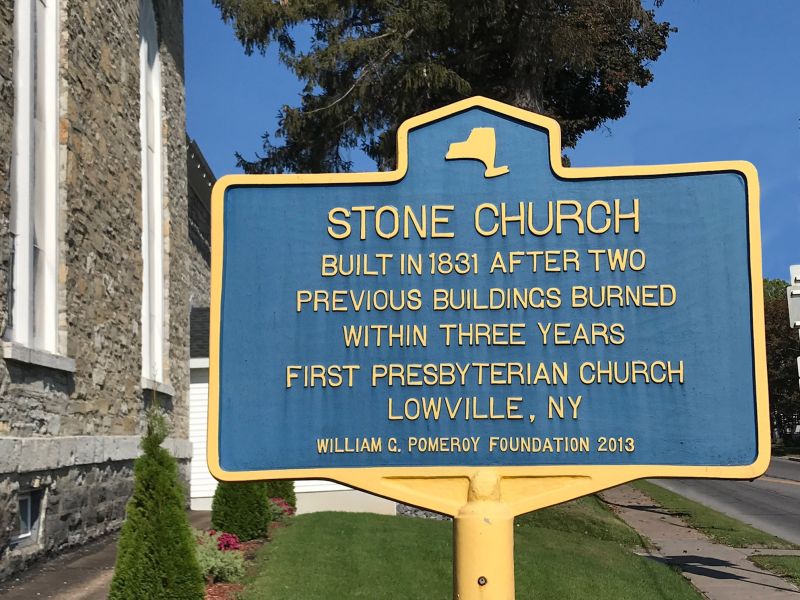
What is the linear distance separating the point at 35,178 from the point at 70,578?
4.21m

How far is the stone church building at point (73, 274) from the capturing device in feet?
29.5

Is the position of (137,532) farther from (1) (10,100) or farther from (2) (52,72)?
(2) (52,72)

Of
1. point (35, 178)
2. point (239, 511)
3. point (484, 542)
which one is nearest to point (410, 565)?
point (239, 511)

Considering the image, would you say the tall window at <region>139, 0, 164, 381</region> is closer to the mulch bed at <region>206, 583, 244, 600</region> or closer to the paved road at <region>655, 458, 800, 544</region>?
the mulch bed at <region>206, 583, 244, 600</region>

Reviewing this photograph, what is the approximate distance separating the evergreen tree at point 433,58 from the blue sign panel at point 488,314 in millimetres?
13576

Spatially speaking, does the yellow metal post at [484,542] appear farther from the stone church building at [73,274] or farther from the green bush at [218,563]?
the green bush at [218,563]

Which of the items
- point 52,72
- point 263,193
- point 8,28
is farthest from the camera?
point 52,72

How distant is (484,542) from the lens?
3.96 metres

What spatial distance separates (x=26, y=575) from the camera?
28.6 ft

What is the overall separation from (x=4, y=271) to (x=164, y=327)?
6.70 meters

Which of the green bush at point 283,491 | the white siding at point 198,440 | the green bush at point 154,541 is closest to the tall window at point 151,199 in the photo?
the white siding at point 198,440

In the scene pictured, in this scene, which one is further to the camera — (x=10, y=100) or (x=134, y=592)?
(x=10, y=100)

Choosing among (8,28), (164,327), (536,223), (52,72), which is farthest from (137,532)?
(164,327)

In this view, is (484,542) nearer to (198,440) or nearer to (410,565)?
(410,565)
